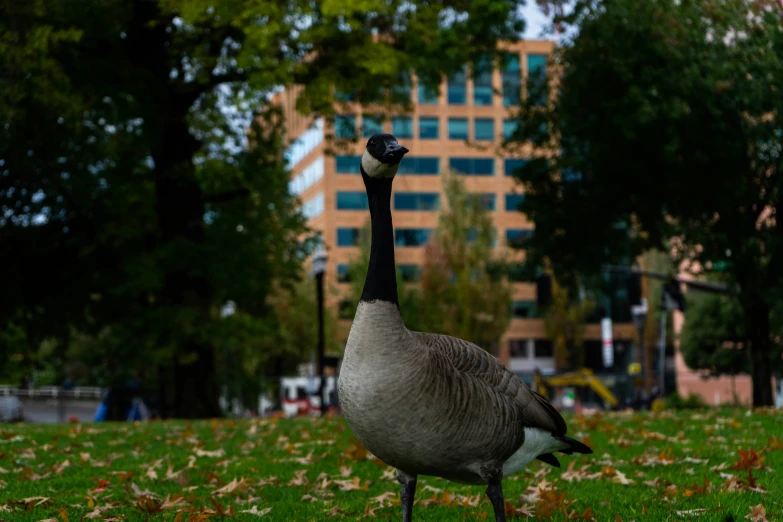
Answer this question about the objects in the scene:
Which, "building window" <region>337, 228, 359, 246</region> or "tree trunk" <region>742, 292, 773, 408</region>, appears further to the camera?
"building window" <region>337, 228, 359, 246</region>

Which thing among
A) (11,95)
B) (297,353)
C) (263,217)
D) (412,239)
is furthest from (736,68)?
(412,239)

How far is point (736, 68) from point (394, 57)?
810 cm

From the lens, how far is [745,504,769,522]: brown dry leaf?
18.0ft

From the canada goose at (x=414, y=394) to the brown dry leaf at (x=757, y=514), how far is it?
151 centimetres

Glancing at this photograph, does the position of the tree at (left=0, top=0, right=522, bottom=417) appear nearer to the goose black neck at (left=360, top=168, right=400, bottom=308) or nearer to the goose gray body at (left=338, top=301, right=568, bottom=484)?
the goose black neck at (left=360, top=168, right=400, bottom=308)

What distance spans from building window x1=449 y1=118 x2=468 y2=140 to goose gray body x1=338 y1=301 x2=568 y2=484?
280ft

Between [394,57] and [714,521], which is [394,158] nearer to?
[714,521]

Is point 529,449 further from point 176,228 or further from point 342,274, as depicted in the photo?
point 342,274

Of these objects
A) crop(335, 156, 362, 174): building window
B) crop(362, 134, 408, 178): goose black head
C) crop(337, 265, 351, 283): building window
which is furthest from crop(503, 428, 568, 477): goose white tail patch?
crop(335, 156, 362, 174): building window

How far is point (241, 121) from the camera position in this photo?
80.5 feet

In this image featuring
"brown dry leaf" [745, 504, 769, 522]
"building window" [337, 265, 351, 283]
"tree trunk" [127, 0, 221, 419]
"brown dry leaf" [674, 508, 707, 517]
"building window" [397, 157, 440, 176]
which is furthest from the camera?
"building window" [397, 157, 440, 176]

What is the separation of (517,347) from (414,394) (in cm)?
8386

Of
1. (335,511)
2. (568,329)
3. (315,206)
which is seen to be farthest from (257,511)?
(315,206)

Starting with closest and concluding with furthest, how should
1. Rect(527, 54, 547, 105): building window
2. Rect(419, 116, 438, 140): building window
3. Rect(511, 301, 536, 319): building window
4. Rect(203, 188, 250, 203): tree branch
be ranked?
1. Rect(203, 188, 250, 203): tree branch
2. Rect(527, 54, 547, 105): building window
3. Rect(511, 301, 536, 319): building window
4. Rect(419, 116, 438, 140): building window
